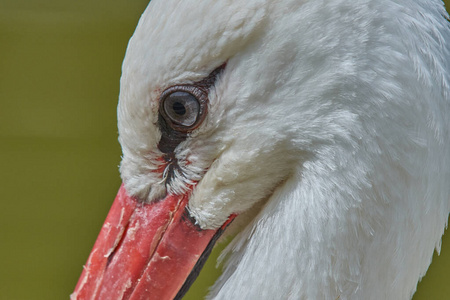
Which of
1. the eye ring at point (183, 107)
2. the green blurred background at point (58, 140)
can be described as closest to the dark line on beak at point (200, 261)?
the eye ring at point (183, 107)

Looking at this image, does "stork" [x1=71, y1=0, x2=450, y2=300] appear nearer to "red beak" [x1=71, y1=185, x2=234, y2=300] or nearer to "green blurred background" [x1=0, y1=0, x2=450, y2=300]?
"red beak" [x1=71, y1=185, x2=234, y2=300]

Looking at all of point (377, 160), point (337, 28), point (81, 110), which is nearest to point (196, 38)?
point (337, 28)

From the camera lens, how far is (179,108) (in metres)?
1.20

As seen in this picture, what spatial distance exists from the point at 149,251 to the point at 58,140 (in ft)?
8.17

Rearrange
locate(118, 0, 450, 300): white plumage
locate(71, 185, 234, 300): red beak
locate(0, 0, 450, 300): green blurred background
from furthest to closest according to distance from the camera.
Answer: locate(0, 0, 450, 300): green blurred background → locate(71, 185, 234, 300): red beak → locate(118, 0, 450, 300): white plumage

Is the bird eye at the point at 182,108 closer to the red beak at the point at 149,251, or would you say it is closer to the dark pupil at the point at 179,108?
the dark pupil at the point at 179,108

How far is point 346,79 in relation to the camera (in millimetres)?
1100

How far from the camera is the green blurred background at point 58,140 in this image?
3.48 m

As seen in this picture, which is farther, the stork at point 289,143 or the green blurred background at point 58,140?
the green blurred background at point 58,140

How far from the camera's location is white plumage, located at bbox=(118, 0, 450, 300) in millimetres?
1103

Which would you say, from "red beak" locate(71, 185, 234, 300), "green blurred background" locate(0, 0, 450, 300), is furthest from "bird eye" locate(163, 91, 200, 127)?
"green blurred background" locate(0, 0, 450, 300)

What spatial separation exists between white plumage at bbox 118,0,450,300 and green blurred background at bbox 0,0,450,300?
7.07 feet

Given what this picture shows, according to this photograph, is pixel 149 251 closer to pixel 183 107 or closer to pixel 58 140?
pixel 183 107

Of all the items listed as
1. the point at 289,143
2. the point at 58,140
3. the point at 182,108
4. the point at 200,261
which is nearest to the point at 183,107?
the point at 182,108
